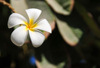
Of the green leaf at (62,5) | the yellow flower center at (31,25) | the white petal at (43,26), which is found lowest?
the green leaf at (62,5)

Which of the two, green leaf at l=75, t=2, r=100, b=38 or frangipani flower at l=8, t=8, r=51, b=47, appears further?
green leaf at l=75, t=2, r=100, b=38

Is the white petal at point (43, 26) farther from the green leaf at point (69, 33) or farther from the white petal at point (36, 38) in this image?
the green leaf at point (69, 33)

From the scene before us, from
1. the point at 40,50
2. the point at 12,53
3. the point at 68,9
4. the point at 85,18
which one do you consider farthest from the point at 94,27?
the point at 12,53

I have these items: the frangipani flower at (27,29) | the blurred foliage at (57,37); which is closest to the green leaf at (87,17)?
→ the blurred foliage at (57,37)

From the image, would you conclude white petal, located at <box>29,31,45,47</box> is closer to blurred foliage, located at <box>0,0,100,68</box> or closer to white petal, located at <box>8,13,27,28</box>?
white petal, located at <box>8,13,27,28</box>

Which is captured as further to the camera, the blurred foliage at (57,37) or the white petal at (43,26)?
the blurred foliage at (57,37)

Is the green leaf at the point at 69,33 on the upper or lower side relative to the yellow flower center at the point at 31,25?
lower

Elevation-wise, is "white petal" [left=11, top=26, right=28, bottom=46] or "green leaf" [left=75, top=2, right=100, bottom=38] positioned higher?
"white petal" [left=11, top=26, right=28, bottom=46]

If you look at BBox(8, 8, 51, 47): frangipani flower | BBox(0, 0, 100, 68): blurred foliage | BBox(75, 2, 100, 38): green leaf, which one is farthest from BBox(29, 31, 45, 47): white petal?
BBox(75, 2, 100, 38): green leaf

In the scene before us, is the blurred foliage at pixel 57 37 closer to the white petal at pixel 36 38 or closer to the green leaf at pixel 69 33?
the green leaf at pixel 69 33
